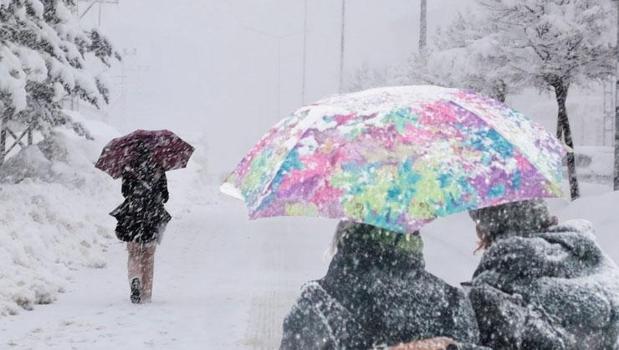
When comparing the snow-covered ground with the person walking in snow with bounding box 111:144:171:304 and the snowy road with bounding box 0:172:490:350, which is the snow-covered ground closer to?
the snowy road with bounding box 0:172:490:350

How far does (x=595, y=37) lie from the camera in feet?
62.4

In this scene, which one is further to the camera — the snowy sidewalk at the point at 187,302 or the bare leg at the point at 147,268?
the bare leg at the point at 147,268

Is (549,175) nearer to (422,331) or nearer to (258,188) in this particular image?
(422,331)

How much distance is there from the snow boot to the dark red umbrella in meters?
1.33

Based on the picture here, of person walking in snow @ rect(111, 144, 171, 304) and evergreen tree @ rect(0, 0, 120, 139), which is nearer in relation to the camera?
person walking in snow @ rect(111, 144, 171, 304)

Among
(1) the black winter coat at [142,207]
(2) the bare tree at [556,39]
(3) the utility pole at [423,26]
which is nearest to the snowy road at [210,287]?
(1) the black winter coat at [142,207]

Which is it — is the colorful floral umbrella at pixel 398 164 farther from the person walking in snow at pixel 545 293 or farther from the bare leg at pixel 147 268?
the bare leg at pixel 147 268

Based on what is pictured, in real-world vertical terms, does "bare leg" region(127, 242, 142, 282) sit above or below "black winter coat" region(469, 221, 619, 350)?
below

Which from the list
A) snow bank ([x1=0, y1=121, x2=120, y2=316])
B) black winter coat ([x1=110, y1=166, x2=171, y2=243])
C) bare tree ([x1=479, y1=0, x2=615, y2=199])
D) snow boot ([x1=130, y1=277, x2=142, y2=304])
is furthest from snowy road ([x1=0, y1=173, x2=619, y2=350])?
bare tree ([x1=479, y1=0, x2=615, y2=199])

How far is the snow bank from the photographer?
9.94 m

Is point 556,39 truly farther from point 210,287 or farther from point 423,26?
point 210,287

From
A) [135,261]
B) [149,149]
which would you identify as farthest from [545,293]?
→ [149,149]

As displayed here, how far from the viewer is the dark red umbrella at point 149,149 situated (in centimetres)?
967

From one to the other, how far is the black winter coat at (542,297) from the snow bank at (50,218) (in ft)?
23.9
